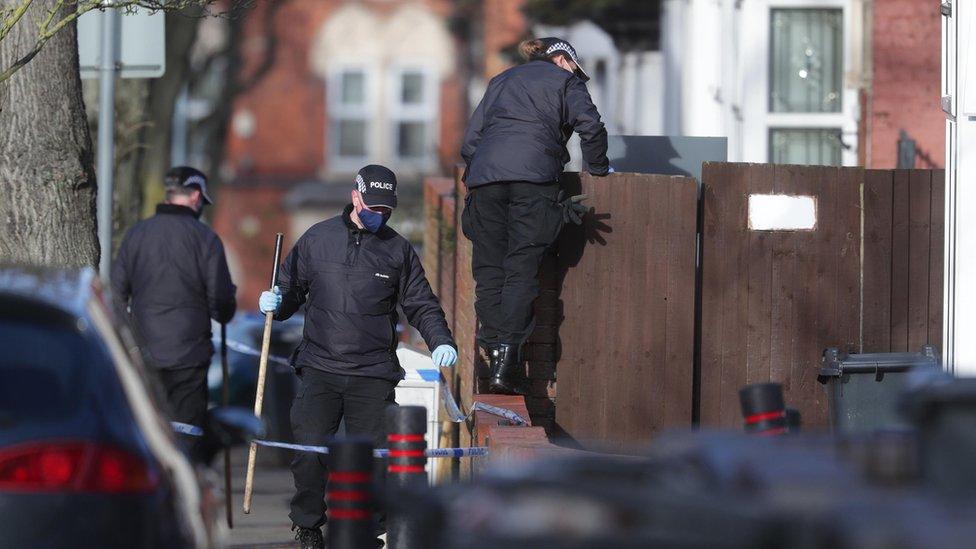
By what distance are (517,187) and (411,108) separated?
30850mm

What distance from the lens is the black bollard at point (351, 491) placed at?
5.33 m

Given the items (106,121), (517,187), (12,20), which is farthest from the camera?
(106,121)

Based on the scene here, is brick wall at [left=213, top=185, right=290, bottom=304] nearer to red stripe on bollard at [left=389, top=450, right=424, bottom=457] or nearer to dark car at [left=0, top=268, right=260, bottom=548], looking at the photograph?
red stripe on bollard at [left=389, top=450, right=424, bottom=457]

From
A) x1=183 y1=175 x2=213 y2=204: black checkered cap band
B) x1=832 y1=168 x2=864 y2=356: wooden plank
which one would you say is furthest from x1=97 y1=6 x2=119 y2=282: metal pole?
x1=832 y1=168 x2=864 y2=356: wooden plank

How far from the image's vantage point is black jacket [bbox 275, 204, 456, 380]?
859 centimetres

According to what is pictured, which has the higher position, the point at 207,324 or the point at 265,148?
the point at 265,148

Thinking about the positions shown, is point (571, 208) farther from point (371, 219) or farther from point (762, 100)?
point (762, 100)

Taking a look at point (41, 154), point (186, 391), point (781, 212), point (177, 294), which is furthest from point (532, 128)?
point (186, 391)

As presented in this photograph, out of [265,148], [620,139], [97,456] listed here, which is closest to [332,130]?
[265,148]

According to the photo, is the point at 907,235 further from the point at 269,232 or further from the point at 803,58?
the point at 269,232

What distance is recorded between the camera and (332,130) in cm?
3950

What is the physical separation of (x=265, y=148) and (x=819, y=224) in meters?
30.4

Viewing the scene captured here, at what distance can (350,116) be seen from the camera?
3962cm

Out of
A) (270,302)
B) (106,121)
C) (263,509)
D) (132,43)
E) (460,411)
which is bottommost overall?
(263,509)
